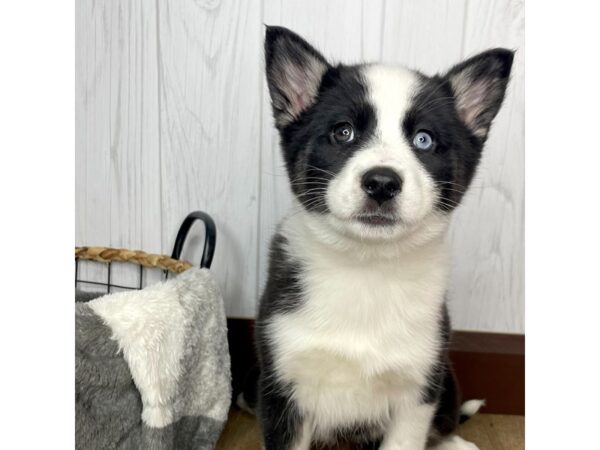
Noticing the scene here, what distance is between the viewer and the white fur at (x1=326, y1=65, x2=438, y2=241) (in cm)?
124

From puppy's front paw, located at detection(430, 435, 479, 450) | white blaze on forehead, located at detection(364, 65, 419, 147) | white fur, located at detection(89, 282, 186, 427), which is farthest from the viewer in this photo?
puppy's front paw, located at detection(430, 435, 479, 450)

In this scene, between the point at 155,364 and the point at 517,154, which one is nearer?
the point at 155,364

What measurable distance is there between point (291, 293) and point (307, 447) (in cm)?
45

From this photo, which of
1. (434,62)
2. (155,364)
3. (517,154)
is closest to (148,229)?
(155,364)

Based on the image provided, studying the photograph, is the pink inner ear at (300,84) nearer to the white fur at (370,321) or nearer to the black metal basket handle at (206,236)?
the white fur at (370,321)

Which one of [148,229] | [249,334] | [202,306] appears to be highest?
[148,229]

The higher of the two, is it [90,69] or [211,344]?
[90,69]

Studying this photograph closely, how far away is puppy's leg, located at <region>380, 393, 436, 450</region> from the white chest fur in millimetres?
31

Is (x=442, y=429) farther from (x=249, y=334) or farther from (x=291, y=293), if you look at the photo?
(x=249, y=334)

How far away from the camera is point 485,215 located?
211cm

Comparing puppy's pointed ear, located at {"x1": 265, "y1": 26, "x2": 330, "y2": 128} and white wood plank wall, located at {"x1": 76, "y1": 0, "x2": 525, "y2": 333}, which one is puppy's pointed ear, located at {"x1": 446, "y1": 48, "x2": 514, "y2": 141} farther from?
white wood plank wall, located at {"x1": 76, "y1": 0, "x2": 525, "y2": 333}

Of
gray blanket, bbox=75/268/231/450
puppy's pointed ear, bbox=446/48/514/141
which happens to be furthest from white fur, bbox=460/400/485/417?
puppy's pointed ear, bbox=446/48/514/141

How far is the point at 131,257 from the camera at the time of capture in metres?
2.10

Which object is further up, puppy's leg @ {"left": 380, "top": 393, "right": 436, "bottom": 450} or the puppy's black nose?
the puppy's black nose
